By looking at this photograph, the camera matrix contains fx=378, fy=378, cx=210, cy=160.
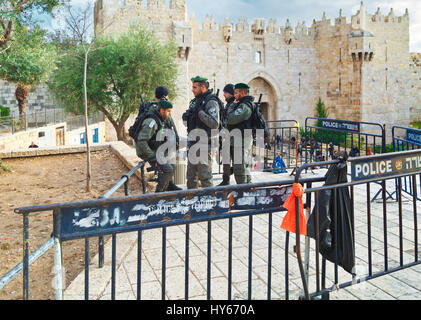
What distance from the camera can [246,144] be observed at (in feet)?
19.0

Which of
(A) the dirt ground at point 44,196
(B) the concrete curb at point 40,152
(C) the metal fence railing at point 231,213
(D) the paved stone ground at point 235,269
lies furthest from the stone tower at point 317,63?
(C) the metal fence railing at point 231,213

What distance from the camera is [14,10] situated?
8.37m

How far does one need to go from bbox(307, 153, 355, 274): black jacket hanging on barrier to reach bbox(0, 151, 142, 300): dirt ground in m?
2.41

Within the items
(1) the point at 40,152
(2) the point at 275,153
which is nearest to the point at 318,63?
(2) the point at 275,153

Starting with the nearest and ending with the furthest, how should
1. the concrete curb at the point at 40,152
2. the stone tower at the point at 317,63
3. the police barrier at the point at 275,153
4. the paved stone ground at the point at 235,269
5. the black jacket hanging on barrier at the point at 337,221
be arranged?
the black jacket hanging on barrier at the point at 337,221 → the paved stone ground at the point at 235,269 → the police barrier at the point at 275,153 → the concrete curb at the point at 40,152 → the stone tower at the point at 317,63

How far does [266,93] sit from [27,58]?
18.5 m

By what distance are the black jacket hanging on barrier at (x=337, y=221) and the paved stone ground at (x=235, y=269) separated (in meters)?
0.44

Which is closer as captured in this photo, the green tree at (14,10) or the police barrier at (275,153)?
the police barrier at (275,153)

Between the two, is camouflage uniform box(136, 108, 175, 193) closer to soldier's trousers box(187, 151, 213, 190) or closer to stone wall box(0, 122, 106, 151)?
soldier's trousers box(187, 151, 213, 190)

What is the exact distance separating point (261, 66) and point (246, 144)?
884 inches

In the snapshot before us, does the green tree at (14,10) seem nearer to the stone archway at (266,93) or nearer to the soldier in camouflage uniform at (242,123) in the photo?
the soldier in camouflage uniform at (242,123)

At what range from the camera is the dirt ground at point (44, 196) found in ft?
13.0
